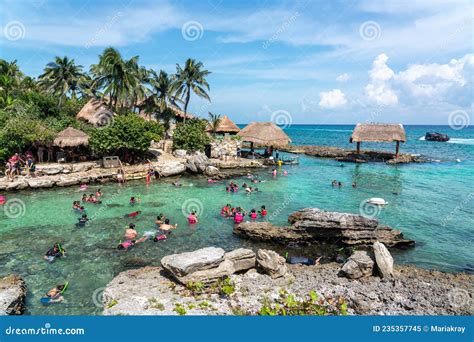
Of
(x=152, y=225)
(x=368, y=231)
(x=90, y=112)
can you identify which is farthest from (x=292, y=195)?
(x=90, y=112)

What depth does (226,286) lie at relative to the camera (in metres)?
10.1

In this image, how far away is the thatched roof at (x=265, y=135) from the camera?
40.4 m

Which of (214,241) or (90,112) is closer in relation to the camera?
(214,241)

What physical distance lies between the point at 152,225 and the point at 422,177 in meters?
31.2

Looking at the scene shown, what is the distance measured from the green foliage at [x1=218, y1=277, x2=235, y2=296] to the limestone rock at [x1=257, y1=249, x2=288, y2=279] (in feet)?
5.15

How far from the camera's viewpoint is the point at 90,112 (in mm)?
38219

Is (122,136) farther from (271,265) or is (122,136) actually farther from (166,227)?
(271,265)

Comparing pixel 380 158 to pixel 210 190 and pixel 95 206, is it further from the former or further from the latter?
pixel 95 206

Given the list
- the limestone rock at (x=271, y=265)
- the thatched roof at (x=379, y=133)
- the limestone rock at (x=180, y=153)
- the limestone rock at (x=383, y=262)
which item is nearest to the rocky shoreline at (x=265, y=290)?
the limestone rock at (x=271, y=265)

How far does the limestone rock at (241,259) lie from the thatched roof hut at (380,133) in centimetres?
3742

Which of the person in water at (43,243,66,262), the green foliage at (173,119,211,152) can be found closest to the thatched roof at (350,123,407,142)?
the green foliage at (173,119,211,152)

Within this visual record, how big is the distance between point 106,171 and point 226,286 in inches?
884

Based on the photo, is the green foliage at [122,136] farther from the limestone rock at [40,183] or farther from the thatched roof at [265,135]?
the thatched roof at [265,135]

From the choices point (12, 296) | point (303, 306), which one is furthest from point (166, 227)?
point (303, 306)
